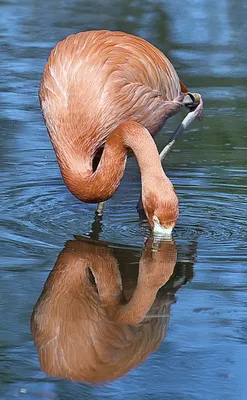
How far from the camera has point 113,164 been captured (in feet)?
21.9

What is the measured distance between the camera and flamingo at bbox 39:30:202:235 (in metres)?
6.54

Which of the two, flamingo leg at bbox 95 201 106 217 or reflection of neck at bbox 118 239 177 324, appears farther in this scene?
flamingo leg at bbox 95 201 106 217

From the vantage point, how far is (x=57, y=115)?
6895 millimetres

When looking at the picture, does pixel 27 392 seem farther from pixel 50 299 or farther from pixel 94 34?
pixel 94 34

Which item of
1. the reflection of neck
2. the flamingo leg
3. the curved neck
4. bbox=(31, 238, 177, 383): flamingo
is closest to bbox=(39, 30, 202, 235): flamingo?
the curved neck

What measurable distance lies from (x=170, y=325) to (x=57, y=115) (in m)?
2.15

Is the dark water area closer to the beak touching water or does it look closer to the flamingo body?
the beak touching water

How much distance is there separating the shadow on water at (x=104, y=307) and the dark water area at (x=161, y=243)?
0.02m

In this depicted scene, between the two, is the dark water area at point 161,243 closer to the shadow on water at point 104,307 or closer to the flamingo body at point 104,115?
the shadow on water at point 104,307

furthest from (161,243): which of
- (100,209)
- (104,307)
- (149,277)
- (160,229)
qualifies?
(104,307)

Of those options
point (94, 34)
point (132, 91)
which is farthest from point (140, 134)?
point (94, 34)

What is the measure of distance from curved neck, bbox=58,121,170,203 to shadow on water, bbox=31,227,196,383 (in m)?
0.33

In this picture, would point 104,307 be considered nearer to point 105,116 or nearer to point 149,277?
point 149,277

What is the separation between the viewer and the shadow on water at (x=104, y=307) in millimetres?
4847
